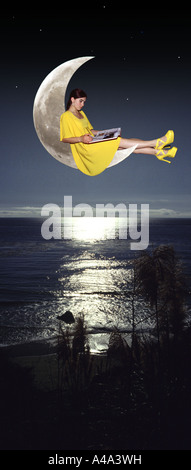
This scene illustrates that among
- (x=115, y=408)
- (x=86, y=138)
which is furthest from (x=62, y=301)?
(x=86, y=138)

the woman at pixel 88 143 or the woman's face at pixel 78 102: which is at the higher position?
the woman's face at pixel 78 102

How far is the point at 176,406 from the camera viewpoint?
9.12 m

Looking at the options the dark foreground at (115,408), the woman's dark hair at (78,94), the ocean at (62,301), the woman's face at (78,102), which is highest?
the ocean at (62,301)

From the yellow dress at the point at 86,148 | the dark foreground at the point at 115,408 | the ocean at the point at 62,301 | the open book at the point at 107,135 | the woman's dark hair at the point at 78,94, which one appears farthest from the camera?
the ocean at the point at 62,301

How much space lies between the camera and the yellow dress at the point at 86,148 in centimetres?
295

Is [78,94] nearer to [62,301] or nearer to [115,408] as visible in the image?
[115,408]

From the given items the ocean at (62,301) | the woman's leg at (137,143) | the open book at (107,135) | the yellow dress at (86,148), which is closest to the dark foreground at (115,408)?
the ocean at (62,301)

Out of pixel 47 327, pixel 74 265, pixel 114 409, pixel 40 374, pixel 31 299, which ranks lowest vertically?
pixel 114 409

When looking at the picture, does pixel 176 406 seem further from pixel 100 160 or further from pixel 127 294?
pixel 127 294

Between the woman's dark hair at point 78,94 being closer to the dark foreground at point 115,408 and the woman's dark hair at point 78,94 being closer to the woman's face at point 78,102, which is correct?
the woman's face at point 78,102

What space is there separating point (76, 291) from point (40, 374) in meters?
23.1

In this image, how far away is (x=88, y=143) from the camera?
2.92 m

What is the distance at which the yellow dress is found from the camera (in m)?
2.95
